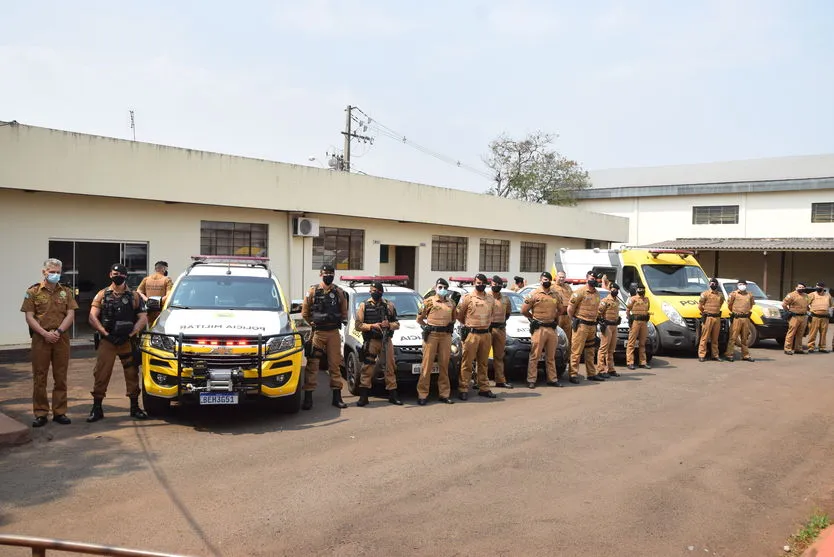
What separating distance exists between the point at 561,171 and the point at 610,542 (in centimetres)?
3822

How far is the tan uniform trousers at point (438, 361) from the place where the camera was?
9.13 m

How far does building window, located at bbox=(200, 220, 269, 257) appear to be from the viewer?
16.3 metres

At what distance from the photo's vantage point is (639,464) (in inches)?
249

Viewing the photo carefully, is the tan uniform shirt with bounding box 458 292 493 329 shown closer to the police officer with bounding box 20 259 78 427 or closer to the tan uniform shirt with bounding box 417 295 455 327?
the tan uniform shirt with bounding box 417 295 455 327

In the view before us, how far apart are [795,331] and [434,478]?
531 inches

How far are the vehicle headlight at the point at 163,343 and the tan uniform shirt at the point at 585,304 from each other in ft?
22.6

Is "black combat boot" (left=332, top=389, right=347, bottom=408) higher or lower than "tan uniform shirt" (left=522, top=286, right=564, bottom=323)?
lower

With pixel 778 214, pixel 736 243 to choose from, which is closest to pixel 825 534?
pixel 736 243

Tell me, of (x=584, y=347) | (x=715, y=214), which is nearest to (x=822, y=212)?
(x=715, y=214)

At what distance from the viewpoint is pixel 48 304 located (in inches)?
297

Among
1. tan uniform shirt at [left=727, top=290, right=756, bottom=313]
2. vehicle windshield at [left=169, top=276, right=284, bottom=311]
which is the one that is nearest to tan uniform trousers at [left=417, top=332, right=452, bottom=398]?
vehicle windshield at [left=169, top=276, right=284, bottom=311]

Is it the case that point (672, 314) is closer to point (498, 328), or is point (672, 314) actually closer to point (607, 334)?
point (607, 334)

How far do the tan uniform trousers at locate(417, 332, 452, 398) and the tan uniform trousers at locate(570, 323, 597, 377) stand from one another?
9.88ft

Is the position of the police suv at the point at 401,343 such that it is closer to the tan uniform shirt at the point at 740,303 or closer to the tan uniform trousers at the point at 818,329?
the tan uniform shirt at the point at 740,303
